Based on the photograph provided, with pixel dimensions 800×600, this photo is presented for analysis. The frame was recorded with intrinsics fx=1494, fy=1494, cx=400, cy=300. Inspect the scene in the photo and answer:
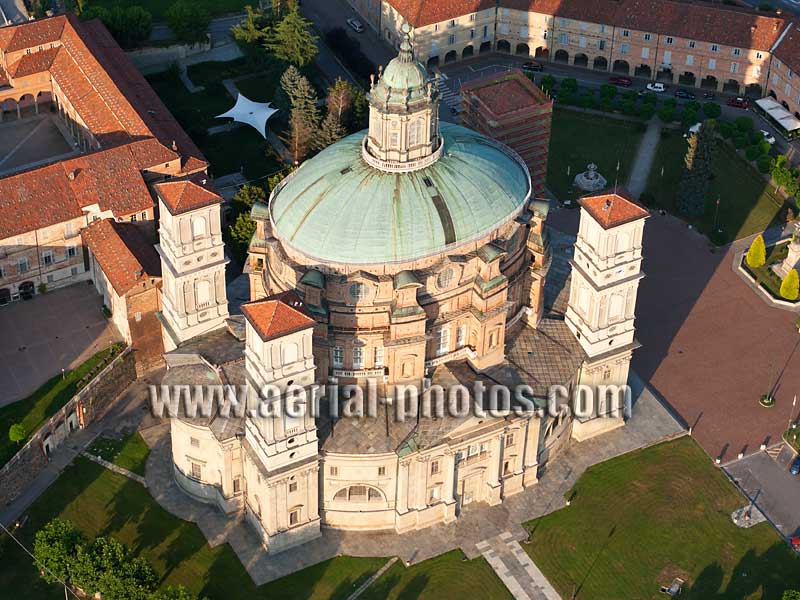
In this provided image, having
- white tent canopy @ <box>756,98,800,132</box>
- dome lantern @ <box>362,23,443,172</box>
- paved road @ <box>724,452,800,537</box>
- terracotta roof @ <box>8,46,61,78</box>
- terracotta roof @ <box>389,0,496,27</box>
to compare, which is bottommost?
paved road @ <box>724,452,800,537</box>

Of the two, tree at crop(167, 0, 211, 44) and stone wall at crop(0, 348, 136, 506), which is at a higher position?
tree at crop(167, 0, 211, 44)

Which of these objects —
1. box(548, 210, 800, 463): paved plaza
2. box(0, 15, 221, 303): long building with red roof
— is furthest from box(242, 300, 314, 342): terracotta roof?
box(548, 210, 800, 463): paved plaza

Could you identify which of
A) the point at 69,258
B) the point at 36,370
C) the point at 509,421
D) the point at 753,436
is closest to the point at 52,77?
the point at 69,258

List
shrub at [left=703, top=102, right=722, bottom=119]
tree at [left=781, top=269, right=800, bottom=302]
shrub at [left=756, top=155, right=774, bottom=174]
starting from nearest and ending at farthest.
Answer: tree at [left=781, top=269, right=800, bottom=302], shrub at [left=756, top=155, right=774, bottom=174], shrub at [left=703, top=102, right=722, bottom=119]

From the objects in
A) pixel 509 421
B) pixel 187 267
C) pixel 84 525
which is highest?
pixel 187 267

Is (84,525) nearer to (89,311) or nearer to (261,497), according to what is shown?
(261,497)

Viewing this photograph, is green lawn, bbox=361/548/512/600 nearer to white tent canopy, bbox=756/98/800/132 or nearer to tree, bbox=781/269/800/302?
tree, bbox=781/269/800/302
